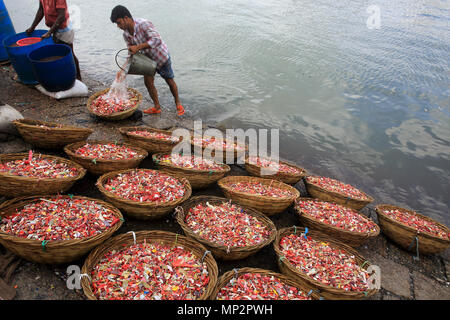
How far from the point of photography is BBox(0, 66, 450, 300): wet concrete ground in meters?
2.24

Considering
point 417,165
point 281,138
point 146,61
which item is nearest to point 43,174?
point 146,61

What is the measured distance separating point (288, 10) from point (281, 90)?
34.4 ft

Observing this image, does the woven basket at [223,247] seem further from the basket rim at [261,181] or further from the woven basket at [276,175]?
the woven basket at [276,175]

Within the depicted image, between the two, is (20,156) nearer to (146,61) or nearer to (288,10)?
(146,61)

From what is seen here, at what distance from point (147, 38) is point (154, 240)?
3446 millimetres

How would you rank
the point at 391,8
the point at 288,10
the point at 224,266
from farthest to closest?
the point at 391,8 < the point at 288,10 < the point at 224,266

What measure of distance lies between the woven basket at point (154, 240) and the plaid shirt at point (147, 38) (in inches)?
129

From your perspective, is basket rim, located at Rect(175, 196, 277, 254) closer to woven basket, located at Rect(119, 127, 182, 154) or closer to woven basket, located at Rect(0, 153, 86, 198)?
woven basket, located at Rect(119, 127, 182, 154)

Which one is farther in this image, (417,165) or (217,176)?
(417,165)

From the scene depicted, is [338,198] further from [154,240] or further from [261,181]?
[154,240]

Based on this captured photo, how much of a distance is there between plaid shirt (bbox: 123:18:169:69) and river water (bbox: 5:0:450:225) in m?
1.77

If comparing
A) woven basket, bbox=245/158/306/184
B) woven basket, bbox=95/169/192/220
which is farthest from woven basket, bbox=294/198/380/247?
woven basket, bbox=95/169/192/220

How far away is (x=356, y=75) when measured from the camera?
354 inches

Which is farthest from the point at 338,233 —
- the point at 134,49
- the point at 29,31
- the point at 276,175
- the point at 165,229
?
the point at 29,31
